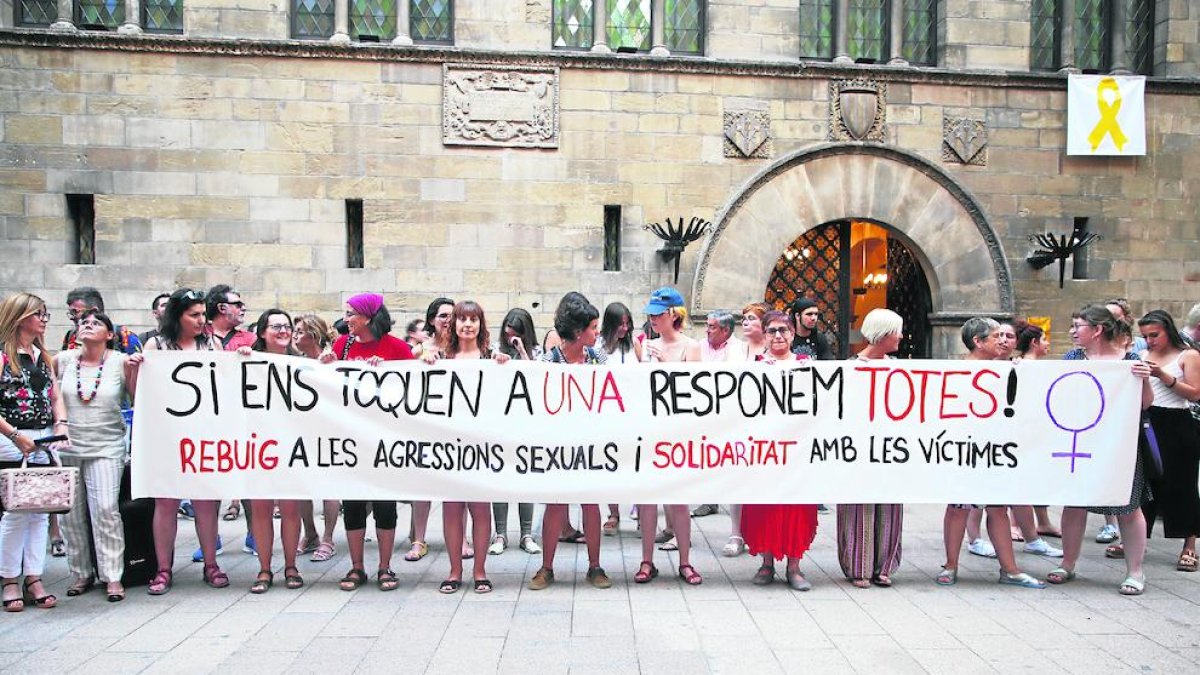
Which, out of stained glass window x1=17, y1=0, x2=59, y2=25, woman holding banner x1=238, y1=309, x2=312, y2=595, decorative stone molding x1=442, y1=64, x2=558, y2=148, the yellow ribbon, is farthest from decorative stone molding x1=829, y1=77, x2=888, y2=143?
stained glass window x1=17, y1=0, x2=59, y2=25

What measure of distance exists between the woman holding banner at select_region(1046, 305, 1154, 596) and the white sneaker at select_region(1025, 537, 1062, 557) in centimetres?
69

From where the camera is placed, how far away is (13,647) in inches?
172

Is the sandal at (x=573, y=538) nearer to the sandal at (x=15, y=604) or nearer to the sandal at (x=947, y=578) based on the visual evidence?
the sandal at (x=947, y=578)

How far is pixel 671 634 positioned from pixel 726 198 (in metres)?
7.41

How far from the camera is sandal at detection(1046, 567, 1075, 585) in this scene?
18.5 feet

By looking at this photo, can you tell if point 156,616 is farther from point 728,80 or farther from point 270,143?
point 728,80

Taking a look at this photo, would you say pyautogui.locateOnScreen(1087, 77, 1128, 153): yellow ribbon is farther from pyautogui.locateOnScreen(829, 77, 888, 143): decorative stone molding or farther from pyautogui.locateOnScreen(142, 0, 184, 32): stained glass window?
pyautogui.locateOnScreen(142, 0, 184, 32): stained glass window

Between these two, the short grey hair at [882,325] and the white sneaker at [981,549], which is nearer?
the short grey hair at [882,325]

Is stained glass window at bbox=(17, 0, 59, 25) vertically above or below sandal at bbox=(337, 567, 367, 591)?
above

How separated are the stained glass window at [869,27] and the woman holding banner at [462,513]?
854 cm

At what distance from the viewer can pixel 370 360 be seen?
5402 millimetres

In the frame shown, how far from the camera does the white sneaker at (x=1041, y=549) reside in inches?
255

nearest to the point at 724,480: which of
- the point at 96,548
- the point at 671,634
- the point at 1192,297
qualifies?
the point at 671,634

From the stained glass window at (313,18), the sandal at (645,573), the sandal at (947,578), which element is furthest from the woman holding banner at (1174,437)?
the stained glass window at (313,18)
